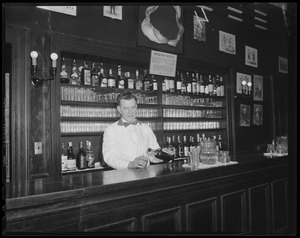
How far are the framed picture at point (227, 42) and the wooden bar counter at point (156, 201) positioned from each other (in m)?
2.66

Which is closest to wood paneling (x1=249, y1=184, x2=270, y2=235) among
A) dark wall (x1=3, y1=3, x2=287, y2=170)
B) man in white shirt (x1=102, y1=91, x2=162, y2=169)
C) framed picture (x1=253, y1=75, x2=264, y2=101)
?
man in white shirt (x1=102, y1=91, x2=162, y2=169)

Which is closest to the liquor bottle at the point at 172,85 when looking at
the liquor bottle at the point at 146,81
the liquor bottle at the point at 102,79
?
the liquor bottle at the point at 146,81

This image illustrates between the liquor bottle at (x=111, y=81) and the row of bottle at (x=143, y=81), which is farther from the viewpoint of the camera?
the liquor bottle at (x=111, y=81)

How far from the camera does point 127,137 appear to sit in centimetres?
294

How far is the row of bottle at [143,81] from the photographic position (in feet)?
11.4

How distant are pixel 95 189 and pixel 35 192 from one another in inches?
12.1

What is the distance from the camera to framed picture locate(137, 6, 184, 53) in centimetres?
383

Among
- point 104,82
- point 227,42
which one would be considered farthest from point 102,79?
point 227,42

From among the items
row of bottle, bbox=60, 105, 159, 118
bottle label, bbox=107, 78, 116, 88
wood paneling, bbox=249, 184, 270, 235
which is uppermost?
bottle label, bbox=107, 78, 116, 88

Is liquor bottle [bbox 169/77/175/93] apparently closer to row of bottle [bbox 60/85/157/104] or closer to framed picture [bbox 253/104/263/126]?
row of bottle [bbox 60/85/157/104]

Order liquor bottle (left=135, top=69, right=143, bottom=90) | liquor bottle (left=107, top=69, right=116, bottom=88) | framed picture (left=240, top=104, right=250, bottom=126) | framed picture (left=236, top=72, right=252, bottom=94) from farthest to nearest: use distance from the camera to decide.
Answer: framed picture (left=240, top=104, right=250, bottom=126) < framed picture (left=236, top=72, right=252, bottom=94) < liquor bottle (left=135, top=69, right=143, bottom=90) < liquor bottle (left=107, top=69, right=116, bottom=88)

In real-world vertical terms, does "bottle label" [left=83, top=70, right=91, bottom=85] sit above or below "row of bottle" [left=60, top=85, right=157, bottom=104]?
above

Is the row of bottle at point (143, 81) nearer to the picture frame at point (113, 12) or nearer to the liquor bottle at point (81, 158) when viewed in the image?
the picture frame at point (113, 12)

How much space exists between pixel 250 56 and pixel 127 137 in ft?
11.9
